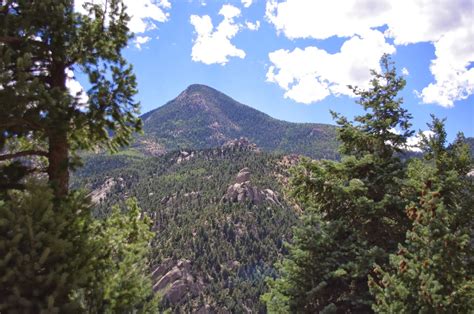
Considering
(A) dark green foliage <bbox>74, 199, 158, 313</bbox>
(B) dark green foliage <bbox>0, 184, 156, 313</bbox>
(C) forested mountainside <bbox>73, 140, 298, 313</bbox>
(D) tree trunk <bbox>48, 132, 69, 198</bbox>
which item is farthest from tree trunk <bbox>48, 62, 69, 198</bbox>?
(C) forested mountainside <bbox>73, 140, 298, 313</bbox>

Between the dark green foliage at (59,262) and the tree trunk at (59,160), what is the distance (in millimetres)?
889

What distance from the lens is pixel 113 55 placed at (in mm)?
9312

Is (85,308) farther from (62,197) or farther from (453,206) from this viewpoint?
(453,206)

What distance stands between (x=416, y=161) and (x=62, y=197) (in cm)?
1110

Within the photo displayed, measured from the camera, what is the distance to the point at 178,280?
135 m

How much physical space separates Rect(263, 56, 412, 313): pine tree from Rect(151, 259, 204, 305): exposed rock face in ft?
418

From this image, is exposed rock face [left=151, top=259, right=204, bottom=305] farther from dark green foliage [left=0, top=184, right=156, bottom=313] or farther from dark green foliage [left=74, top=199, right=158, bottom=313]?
dark green foliage [left=0, top=184, right=156, bottom=313]

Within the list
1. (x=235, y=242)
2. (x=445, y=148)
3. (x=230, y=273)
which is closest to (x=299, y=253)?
(x=445, y=148)

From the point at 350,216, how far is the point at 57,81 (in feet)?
37.6

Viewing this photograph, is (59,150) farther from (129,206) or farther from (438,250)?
(438,250)

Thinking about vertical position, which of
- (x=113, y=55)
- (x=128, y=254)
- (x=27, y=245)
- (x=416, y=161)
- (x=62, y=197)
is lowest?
(x=128, y=254)

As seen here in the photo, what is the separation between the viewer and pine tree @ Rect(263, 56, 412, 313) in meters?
13.3

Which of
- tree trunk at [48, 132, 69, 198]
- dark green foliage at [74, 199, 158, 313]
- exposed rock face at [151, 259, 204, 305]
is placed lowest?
exposed rock face at [151, 259, 204, 305]

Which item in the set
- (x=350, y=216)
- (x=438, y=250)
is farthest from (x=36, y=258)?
(x=350, y=216)
